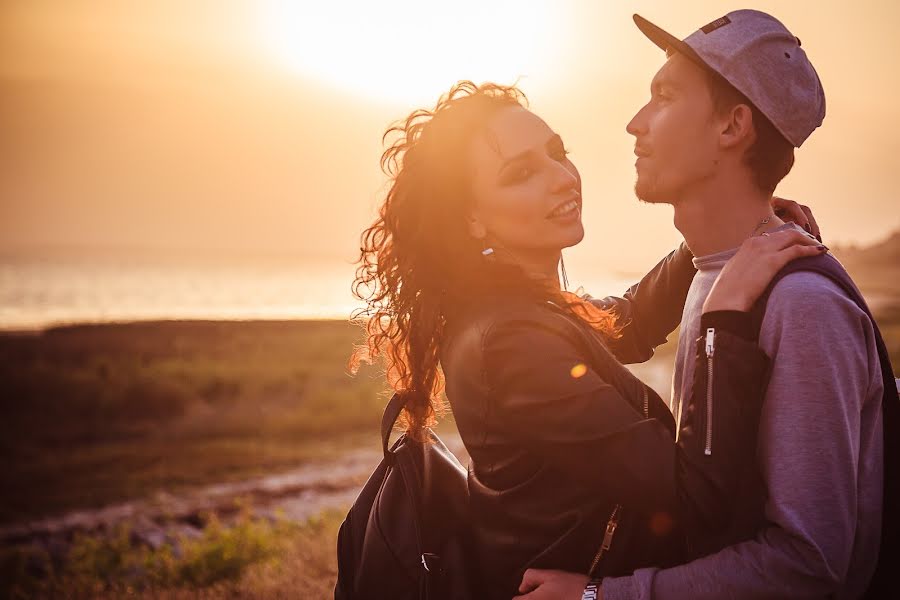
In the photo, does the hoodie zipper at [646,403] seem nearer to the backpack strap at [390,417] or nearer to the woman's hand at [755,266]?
the woman's hand at [755,266]

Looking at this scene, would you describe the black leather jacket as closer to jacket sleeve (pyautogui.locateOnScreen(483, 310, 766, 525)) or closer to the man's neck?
jacket sleeve (pyautogui.locateOnScreen(483, 310, 766, 525))

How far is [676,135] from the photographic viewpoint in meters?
2.91

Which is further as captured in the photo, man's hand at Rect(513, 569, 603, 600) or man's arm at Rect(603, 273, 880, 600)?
man's hand at Rect(513, 569, 603, 600)

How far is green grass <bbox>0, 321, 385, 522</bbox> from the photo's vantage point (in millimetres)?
15734

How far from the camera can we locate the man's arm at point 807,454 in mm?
2172

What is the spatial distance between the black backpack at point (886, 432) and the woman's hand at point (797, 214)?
0.95m

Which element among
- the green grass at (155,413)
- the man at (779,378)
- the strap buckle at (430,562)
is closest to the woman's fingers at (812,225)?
the man at (779,378)

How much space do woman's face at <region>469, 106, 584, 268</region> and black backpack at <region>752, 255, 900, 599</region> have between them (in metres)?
1.05

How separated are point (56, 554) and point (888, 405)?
36.4 feet

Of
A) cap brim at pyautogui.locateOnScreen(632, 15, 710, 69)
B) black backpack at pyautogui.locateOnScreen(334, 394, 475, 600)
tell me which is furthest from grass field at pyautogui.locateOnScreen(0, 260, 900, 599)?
cap brim at pyautogui.locateOnScreen(632, 15, 710, 69)

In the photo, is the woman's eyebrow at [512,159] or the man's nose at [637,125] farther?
the woman's eyebrow at [512,159]

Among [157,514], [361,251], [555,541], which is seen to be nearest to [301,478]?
[157,514]

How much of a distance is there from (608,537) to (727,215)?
4.28 feet

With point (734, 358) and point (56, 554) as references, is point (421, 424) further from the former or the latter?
point (56, 554)
